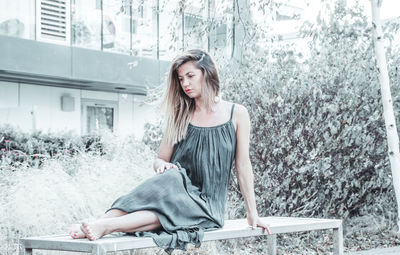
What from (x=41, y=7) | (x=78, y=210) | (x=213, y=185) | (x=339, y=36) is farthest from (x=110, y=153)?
(x=41, y=7)

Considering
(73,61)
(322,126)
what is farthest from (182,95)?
(73,61)

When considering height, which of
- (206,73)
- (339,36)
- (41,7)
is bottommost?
(206,73)

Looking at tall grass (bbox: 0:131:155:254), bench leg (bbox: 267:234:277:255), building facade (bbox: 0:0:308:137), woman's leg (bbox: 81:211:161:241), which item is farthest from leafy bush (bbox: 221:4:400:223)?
building facade (bbox: 0:0:308:137)

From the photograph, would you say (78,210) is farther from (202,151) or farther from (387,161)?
(387,161)

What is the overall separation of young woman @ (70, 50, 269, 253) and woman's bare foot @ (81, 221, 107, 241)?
362 millimetres

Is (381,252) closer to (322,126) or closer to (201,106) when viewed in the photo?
(322,126)

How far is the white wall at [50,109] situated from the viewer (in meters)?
16.4

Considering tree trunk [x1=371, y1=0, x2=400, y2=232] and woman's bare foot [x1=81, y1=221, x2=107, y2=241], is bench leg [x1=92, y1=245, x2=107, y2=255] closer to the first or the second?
woman's bare foot [x1=81, y1=221, x2=107, y2=241]

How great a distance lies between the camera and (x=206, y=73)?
11.8ft

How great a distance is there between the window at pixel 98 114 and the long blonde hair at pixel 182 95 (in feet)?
48.4

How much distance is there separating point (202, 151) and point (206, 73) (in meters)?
0.49

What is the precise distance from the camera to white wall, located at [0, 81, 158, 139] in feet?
53.7

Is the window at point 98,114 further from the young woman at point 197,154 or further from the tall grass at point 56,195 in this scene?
the young woman at point 197,154

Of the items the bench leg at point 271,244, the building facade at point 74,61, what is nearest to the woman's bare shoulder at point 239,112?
the bench leg at point 271,244
